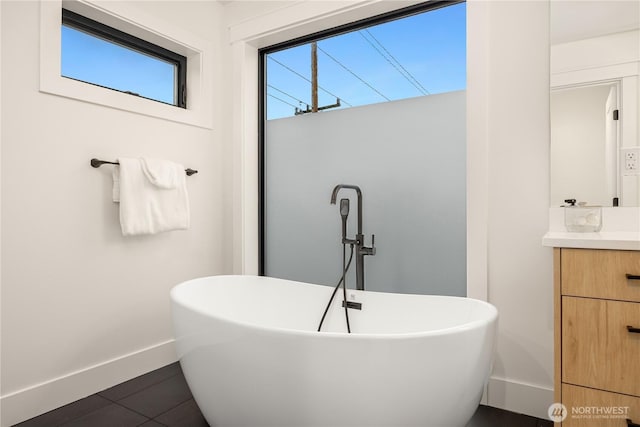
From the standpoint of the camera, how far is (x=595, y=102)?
Answer: 161cm

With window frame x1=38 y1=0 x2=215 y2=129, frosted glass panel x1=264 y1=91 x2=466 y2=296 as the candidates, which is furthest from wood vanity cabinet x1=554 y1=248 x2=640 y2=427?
window frame x1=38 y1=0 x2=215 y2=129

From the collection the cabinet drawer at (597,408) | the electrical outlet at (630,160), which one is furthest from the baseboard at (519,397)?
the electrical outlet at (630,160)

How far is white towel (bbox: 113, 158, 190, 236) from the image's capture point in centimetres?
195

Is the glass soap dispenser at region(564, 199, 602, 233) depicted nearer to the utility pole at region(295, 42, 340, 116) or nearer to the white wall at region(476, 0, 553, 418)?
the white wall at region(476, 0, 553, 418)

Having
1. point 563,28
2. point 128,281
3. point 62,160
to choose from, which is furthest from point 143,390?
point 563,28

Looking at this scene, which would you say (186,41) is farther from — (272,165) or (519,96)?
(519,96)

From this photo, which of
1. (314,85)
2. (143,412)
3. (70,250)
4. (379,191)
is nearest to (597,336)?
(379,191)

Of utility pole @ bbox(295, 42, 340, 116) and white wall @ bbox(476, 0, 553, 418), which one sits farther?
utility pole @ bbox(295, 42, 340, 116)

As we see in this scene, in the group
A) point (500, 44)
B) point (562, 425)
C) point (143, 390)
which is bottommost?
point (143, 390)

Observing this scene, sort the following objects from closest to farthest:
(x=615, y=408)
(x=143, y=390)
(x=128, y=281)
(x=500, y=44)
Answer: (x=615, y=408) → (x=500, y=44) → (x=143, y=390) → (x=128, y=281)

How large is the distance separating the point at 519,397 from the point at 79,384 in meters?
2.08

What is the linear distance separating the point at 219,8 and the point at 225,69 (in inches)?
16.9

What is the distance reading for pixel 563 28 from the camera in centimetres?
163

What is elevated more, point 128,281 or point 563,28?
point 563,28
